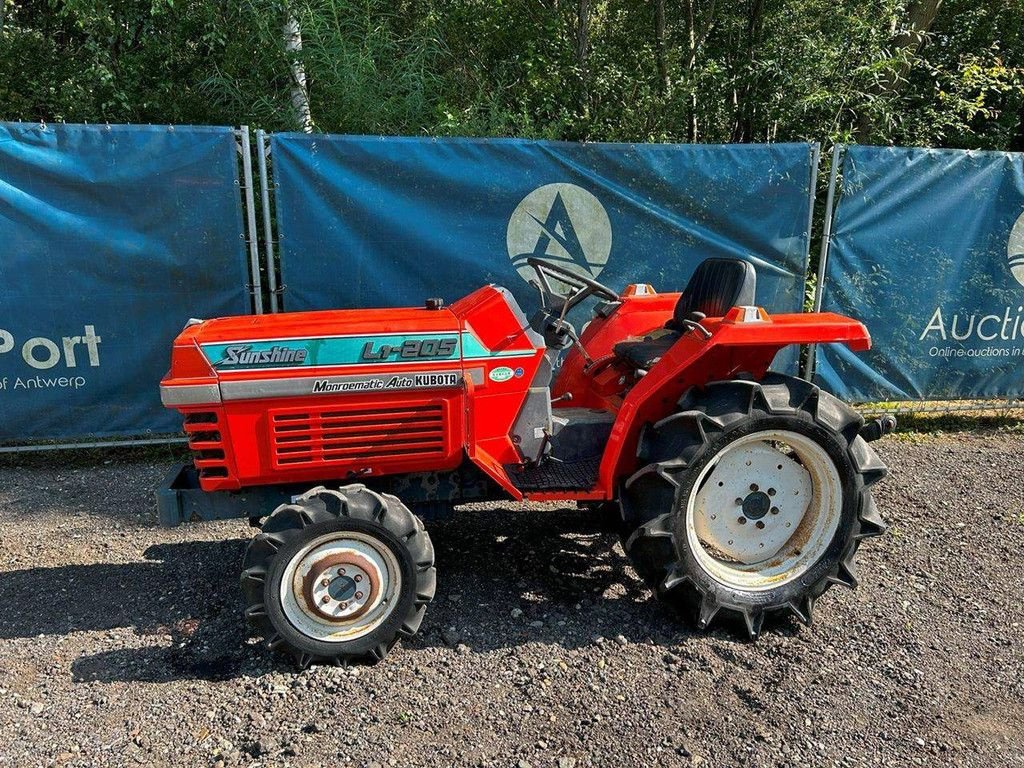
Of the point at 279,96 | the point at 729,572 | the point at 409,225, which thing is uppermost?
the point at 279,96

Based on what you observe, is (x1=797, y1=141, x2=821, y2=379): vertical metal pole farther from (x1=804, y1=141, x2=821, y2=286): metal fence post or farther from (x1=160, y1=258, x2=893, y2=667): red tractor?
(x1=160, y1=258, x2=893, y2=667): red tractor

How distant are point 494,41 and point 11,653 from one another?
27.0ft

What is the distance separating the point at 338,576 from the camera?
2656 mm

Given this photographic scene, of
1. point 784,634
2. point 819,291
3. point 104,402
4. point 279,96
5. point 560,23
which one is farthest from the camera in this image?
point 560,23

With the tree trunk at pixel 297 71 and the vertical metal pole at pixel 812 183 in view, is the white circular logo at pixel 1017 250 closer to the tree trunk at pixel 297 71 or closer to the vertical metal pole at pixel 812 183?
the vertical metal pole at pixel 812 183

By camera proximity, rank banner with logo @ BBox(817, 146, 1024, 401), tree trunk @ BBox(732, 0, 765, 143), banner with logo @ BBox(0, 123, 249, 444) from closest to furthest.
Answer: banner with logo @ BBox(0, 123, 249, 444) → banner with logo @ BBox(817, 146, 1024, 401) → tree trunk @ BBox(732, 0, 765, 143)

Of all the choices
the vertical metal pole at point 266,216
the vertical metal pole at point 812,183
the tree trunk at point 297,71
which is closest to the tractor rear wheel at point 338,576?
the vertical metal pole at point 266,216

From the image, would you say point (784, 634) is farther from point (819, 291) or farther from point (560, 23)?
point (560, 23)

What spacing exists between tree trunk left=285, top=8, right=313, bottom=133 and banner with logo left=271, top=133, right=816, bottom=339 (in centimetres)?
226

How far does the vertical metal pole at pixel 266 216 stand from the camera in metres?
4.34

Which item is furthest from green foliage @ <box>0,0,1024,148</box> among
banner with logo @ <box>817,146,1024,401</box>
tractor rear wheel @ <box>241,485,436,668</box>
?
tractor rear wheel @ <box>241,485,436,668</box>

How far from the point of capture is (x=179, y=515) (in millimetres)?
2871

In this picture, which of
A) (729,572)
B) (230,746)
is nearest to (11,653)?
(230,746)

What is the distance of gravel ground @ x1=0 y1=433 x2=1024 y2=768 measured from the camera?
7.64 feet
